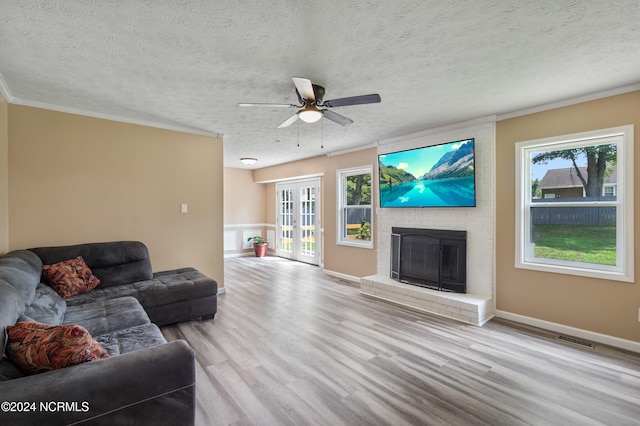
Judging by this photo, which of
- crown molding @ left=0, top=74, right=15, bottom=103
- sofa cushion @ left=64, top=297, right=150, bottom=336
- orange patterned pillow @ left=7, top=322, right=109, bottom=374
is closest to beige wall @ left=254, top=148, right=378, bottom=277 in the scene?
sofa cushion @ left=64, top=297, right=150, bottom=336

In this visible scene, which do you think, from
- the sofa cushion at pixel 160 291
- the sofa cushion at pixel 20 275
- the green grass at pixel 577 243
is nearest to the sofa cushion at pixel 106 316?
the sofa cushion at pixel 160 291

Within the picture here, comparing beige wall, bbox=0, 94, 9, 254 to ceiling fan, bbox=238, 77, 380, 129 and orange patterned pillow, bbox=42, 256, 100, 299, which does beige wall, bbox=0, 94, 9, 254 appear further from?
ceiling fan, bbox=238, 77, 380, 129

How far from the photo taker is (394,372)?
2.42m

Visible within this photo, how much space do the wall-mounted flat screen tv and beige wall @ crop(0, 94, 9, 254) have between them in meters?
4.73

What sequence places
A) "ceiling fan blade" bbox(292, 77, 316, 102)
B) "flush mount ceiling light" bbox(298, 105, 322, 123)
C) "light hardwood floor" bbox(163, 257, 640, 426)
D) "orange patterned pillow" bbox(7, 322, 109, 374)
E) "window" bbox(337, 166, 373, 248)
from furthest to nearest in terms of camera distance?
"window" bbox(337, 166, 373, 248) → "flush mount ceiling light" bbox(298, 105, 322, 123) → "ceiling fan blade" bbox(292, 77, 316, 102) → "light hardwood floor" bbox(163, 257, 640, 426) → "orange patterned pillow" bbox(7, 322, 109, 374)

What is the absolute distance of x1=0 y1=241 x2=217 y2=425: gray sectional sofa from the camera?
48.5 inches

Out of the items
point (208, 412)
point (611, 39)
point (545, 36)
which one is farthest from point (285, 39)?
point (208, 412)

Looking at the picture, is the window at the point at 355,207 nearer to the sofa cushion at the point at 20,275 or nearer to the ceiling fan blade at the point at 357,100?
the ceiling fan blade at the point at 357,100

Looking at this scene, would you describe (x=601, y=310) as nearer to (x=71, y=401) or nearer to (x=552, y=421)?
(x=552, y=421)

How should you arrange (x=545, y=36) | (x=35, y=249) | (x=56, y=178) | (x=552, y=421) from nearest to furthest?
(x=552, y=421) < (x=545, y=36) < (x=35, y=249) < (x=56, y=178)

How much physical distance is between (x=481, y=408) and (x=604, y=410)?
83 cm

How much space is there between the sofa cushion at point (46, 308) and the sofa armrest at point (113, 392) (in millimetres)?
946

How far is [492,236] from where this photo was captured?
375cm

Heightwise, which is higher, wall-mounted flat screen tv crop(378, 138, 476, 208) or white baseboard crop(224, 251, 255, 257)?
wall-mounted flat screen tv crop(378, 138, 476, 208)
